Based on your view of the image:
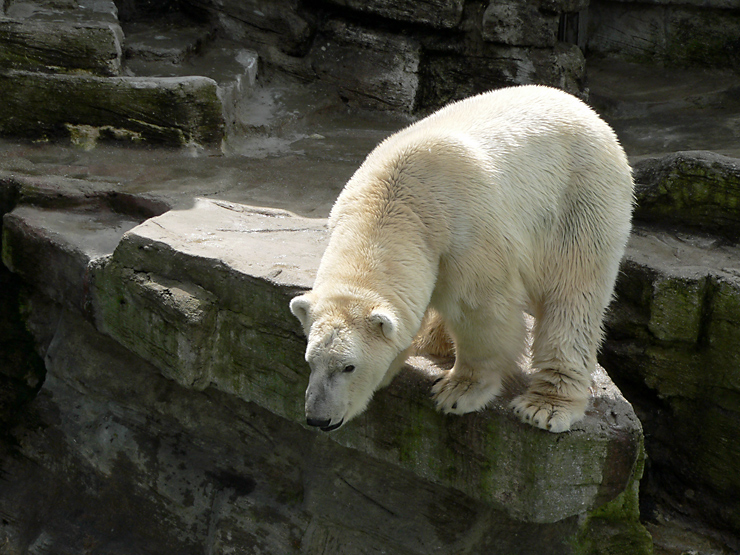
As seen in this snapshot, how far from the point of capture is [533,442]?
3.34 meters

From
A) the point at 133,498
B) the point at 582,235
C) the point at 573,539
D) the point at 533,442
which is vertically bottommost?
the point at 133,498

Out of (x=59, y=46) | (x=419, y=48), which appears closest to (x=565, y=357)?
(x=59, y=46)

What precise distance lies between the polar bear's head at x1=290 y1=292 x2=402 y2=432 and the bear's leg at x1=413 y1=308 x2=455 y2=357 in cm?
87

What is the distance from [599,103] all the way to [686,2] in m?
1.59

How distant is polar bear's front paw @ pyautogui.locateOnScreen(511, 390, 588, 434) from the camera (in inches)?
128

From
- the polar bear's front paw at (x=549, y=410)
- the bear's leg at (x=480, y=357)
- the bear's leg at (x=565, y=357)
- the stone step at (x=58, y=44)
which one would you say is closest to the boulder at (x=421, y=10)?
the stone step at (x=58, y=44)

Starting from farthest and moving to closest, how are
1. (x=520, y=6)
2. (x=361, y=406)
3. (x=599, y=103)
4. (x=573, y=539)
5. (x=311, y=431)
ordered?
1. (x=599, y=103)
2. (x=520, y=6)
3. (x=311, y=431)
4. (x=573, y=539)
5. (x=361, y=406)


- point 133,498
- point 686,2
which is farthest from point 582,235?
point 686,2

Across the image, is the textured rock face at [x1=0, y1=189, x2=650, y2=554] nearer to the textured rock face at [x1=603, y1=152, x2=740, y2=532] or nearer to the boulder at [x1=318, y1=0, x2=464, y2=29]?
the textured rock face at [x1=603, y1=152, x2=740, y2=532]

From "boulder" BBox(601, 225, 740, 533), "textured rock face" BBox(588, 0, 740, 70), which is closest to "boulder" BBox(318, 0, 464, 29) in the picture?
"textured rock face" BBox(588, 0, 740, 70)

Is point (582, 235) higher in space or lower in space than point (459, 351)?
higher

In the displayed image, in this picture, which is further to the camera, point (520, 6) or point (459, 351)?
point (520, 6)

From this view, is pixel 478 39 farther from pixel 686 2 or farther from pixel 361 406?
pixel 361 406

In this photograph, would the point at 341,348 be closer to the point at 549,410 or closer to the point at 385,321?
the point at 385,321
